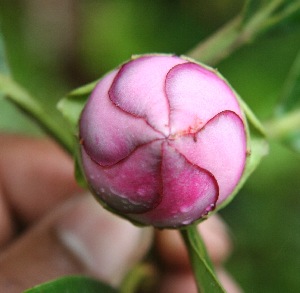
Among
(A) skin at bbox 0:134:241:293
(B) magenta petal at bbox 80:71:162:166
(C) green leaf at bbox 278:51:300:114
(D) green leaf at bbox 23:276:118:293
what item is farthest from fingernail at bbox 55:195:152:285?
(B) magenta petal at bbox 80:71:162:166

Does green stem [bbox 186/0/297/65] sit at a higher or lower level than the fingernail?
higher

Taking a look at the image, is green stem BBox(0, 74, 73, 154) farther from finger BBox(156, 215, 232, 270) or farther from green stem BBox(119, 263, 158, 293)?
finger BBox(156, 215, 232, 270)

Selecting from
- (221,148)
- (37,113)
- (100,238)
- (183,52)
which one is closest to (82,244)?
(100,238)

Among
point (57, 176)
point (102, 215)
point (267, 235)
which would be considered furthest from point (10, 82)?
point (267, 235)

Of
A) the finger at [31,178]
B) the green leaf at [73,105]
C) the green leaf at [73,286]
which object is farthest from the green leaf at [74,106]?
the finger at [31,178]

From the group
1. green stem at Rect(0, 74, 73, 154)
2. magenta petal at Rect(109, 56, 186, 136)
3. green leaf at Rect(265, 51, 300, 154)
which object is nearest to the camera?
magenta petal at Rect(109, 56, 186, 136)

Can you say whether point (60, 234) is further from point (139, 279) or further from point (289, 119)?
point (289, 119)

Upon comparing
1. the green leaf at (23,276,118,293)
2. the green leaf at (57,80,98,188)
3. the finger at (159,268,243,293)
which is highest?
the green leaf at (57,80,98,188)

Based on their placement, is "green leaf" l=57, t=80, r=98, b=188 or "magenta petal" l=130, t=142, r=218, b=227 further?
"green leaf" l=57, t=80, r=98, b=188
